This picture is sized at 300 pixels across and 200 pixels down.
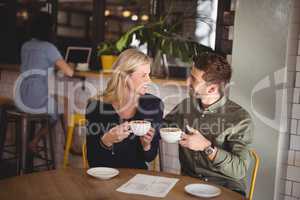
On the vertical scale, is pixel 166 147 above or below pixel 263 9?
below

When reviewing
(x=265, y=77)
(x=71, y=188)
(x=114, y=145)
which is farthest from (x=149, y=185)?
(x=265, y=77)

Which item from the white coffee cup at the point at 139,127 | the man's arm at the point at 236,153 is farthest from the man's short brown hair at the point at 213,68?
the white coffee cup at the point at 139,127

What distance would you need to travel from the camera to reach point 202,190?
1812 millimetres

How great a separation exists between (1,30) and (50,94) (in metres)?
1.61

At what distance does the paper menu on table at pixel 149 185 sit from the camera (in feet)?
5.90

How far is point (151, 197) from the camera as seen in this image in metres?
1.74

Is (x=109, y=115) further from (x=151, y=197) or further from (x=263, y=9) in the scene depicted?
(x=263, y=9)

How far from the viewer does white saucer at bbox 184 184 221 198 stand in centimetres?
175

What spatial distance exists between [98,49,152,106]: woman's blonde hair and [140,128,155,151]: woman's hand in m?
0.30

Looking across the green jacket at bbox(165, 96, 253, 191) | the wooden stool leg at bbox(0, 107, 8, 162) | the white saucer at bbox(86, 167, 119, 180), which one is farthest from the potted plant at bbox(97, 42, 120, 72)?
the white saucer at bbox(86, 167, 119, 180)

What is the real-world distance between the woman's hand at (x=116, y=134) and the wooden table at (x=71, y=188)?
8.5 inches

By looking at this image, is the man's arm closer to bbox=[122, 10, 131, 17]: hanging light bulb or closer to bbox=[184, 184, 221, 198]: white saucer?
bbox=[184, 184, 221, 198]: white saucer

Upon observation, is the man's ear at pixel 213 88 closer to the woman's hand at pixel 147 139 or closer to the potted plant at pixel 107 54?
the woman's hand at pixel 147 139

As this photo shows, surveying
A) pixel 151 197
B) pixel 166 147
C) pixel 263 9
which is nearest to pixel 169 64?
pixel 166 147
